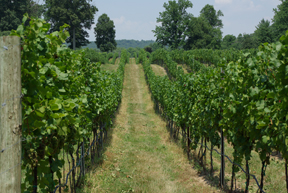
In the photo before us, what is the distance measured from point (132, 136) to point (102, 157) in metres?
3.76

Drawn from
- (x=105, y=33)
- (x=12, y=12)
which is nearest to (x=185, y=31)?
(x=105, y=33)

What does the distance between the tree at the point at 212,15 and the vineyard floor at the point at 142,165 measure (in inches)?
2668

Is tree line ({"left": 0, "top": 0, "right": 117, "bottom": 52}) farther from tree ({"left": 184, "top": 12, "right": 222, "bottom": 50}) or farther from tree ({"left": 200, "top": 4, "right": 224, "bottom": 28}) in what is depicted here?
tree ({"left": 200, "top": 4, "right": 224, "bottom": 28})

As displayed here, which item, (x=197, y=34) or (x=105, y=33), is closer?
(x=197, y=34)

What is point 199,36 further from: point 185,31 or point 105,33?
point 105,33

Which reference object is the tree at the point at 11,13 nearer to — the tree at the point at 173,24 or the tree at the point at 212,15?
the tree at the point at 173,24

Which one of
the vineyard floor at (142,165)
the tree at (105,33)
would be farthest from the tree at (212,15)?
the vineyard floor at (142,165)

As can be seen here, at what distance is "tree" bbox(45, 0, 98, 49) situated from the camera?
47.6m

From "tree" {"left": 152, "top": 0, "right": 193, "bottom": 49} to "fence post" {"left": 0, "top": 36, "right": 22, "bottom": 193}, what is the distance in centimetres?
6189

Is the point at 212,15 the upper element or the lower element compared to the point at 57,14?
upper

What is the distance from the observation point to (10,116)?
94.3 inches

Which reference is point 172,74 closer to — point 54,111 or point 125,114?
point 125,114

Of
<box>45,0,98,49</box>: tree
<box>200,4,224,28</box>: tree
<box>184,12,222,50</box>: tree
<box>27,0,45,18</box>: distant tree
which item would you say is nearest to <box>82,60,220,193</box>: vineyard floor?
<box>45,0,98,49</box>: tree

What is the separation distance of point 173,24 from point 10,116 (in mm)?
65213
